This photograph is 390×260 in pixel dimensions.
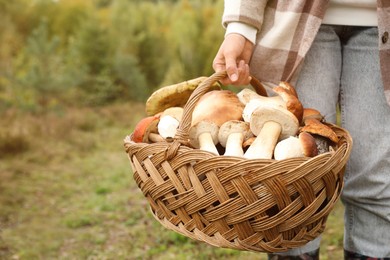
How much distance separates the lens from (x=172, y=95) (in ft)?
5.33

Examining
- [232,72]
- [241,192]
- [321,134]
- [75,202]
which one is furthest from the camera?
[75,202]

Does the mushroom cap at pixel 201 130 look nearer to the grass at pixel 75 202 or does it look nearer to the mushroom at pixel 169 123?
the mushroom at pixel 169 123

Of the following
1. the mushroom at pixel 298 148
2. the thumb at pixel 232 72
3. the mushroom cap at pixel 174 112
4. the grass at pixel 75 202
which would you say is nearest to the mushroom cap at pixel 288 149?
the mushroom at pixel 298 148

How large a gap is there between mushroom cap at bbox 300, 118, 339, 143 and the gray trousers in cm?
24

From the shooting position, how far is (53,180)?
468 cm

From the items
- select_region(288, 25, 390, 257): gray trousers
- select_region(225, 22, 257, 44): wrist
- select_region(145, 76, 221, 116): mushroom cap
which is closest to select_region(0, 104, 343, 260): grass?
select_region(288, 25, 390, 257): gray trousers

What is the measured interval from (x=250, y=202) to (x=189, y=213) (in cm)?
16

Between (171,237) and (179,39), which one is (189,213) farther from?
(179,39)

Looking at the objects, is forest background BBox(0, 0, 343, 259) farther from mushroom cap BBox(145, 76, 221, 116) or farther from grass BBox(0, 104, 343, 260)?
mushroom cap BBox(145, 76, 221, 116)

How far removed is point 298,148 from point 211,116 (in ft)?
0.84

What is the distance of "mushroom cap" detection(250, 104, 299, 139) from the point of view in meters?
1.35

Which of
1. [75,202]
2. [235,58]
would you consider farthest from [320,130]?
[75,202]

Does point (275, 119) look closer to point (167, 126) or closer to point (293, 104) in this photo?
point (293, 104)

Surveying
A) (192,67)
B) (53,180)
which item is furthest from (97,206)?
(192,67)
